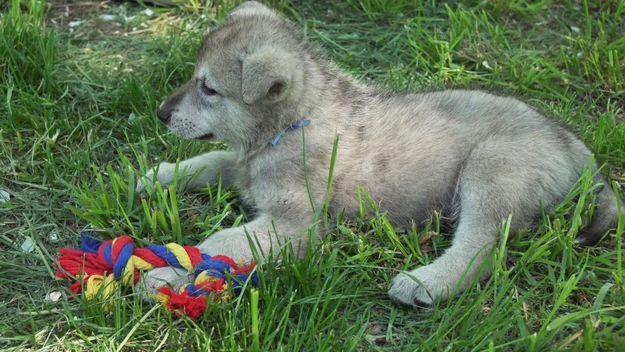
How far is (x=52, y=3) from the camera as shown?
5.86 meters

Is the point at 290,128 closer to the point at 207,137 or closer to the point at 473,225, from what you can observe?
the point at 207,137

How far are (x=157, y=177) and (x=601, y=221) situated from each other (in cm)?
230

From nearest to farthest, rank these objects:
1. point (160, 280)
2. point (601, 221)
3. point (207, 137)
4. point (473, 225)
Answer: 1. point (160, 280)
2. point (473, 225)
3. point (601, 221)
4. point (207, 137)

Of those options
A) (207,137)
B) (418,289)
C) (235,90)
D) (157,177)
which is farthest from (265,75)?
(418,289)

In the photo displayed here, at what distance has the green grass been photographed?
316cm

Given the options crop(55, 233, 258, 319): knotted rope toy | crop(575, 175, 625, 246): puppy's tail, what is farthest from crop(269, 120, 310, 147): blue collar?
crop(575, 175, 625, 246): puppy's tail

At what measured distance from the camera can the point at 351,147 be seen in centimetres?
391

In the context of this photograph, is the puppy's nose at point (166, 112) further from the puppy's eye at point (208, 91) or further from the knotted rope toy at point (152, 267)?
the knotted rope toy at point (152, 267)

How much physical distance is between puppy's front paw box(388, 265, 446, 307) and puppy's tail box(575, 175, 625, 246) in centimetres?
80

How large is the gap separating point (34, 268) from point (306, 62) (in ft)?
5.49

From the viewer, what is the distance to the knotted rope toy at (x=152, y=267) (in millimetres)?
3238

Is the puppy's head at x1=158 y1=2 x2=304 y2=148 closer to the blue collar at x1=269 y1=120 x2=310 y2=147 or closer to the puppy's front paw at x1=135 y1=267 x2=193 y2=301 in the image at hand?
the blue collar at x1=269 y1=120 x2=310 y2=147

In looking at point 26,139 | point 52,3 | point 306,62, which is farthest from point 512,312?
point 52,3

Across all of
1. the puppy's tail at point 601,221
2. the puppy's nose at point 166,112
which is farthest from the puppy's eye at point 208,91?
the puppy's tail at point 601,221
